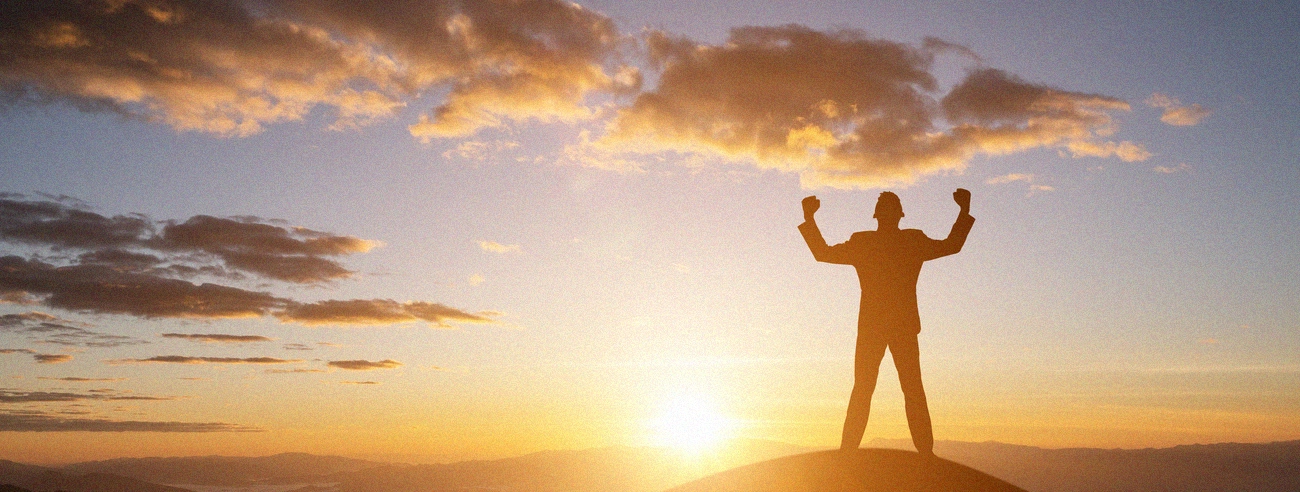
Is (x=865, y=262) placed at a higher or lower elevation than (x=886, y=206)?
lower

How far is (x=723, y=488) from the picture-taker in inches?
623

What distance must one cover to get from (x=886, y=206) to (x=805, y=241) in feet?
5.81

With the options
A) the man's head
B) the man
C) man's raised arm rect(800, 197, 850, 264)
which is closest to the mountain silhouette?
the man

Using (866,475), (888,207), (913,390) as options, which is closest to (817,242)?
(888,207)

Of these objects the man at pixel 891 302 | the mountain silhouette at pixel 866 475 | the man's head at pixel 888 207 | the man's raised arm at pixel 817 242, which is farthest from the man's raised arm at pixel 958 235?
the mountain silhouette at pixel 866 475

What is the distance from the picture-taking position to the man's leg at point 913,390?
14539 mm

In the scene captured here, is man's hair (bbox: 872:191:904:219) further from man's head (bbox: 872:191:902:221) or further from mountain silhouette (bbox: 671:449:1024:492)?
mountain silhouette (bbox: 671:449:1024:492)

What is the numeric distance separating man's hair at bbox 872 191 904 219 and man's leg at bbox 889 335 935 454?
2491 mm

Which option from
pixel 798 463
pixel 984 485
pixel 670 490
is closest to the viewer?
pixel 984 485

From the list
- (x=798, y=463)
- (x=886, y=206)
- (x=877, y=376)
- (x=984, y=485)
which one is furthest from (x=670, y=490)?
(x=886, y=206)

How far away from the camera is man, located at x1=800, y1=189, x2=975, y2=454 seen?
48.1 ft

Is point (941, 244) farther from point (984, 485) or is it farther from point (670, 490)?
point (670, 490)

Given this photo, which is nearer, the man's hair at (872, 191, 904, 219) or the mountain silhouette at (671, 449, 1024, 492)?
the mountain silhouette at (671, 449, 1024, 492)

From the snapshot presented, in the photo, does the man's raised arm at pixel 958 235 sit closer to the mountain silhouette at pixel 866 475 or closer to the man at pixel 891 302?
the man at pixel 891 302
